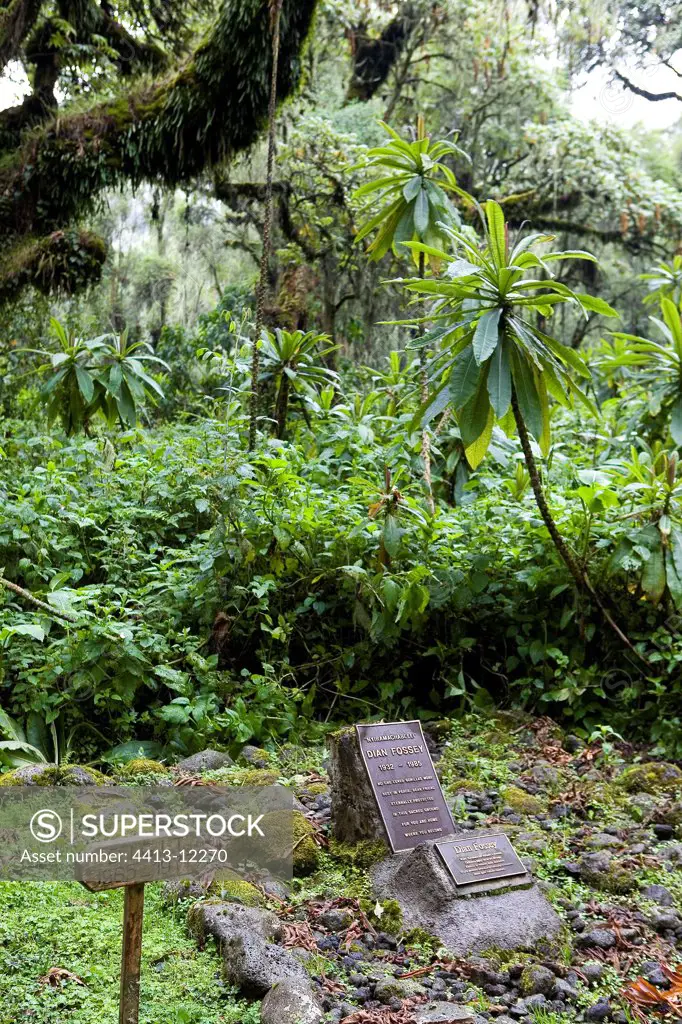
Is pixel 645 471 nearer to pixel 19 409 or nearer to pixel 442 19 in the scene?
pixel 19 409

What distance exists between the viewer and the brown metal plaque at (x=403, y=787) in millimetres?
3143

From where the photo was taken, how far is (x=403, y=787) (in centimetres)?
321

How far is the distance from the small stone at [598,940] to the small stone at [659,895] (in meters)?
0.29

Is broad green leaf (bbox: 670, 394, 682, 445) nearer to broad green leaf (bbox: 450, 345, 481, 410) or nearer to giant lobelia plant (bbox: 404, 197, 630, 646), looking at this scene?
giant lobelia plant (bbox: 404, 197, 630, 646)

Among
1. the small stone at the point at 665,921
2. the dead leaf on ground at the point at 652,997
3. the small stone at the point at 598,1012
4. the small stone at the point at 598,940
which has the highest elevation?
the dead leaf on ground at the point at 652,997

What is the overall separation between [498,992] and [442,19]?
11.7m

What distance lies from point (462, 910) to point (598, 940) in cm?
42

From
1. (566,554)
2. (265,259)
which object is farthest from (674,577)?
(265,259)

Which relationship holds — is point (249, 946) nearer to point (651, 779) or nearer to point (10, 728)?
point (10, 728)

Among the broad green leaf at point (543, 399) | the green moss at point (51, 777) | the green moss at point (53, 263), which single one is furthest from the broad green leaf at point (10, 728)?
the green moss at point (53, 263)

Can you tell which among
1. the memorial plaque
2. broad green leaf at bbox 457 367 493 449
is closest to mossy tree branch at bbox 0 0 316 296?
broad green leaf at bbox 457 367 493 449

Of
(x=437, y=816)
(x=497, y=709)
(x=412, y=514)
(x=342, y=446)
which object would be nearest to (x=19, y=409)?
(x=342, y=446)

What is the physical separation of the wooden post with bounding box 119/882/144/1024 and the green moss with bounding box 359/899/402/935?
1.04m

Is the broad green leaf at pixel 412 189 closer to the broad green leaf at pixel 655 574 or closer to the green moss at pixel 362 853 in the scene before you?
the broad green leaf at pixel 655 574
